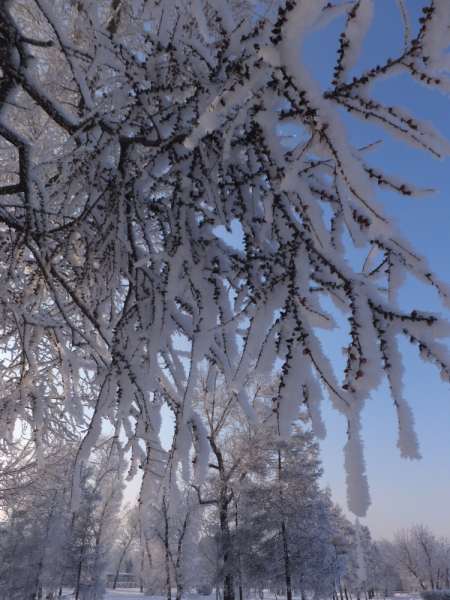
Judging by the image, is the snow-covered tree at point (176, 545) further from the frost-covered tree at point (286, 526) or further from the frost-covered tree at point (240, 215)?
the frost-covered tree at point (240, 215)

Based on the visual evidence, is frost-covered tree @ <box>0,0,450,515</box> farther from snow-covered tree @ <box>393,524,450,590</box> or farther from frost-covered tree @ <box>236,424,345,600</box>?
snow-covered tree @ <box>393,524,450,590</box>

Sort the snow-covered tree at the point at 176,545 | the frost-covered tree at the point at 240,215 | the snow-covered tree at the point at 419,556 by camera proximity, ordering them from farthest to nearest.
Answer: the snow-covered tree at the point at 419,556 → the snow-covered tree at the point at 176,545 → the frost-covered tree at the point at 240,215

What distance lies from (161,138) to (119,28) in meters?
4.01

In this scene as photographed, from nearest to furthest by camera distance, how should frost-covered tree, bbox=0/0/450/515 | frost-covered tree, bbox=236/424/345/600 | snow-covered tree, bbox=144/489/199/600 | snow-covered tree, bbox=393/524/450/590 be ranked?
frost-covered tree, bbox=0/0/450/515 < frost-covered tree, bbox=236/424/345/600 < snow-covered tree, bbox=144/489/199/600 < snow-covered tree, bbox=393/524/450/590

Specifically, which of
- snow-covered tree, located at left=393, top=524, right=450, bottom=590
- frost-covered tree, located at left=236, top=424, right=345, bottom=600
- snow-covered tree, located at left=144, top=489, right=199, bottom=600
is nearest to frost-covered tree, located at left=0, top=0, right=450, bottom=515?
frost-covered tree, located at left=236, top=424, right=345, bottom=600

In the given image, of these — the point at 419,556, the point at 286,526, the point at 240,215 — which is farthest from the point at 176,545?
the point at 419,556

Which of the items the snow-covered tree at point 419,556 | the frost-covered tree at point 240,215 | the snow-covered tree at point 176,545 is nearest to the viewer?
the frost-covered tree at point 240,215

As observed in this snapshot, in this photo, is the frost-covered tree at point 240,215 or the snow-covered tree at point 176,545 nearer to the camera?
the frost-covered tree at point 240,215

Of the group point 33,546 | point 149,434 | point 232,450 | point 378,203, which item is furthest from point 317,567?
point 378,203

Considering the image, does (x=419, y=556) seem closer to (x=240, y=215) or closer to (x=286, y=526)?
(x=286, y=526)

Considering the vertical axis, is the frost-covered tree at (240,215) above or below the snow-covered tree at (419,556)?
above

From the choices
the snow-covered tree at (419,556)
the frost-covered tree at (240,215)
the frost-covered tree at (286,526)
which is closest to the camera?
the frost-covered tree at (240,215)

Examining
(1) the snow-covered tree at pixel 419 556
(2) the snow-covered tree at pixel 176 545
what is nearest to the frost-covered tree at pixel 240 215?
(2) the snow-covered tree at pixel 176 545

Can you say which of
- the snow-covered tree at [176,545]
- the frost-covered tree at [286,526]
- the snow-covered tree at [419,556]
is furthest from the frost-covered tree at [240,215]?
the snow-covered tree at [419,556]
